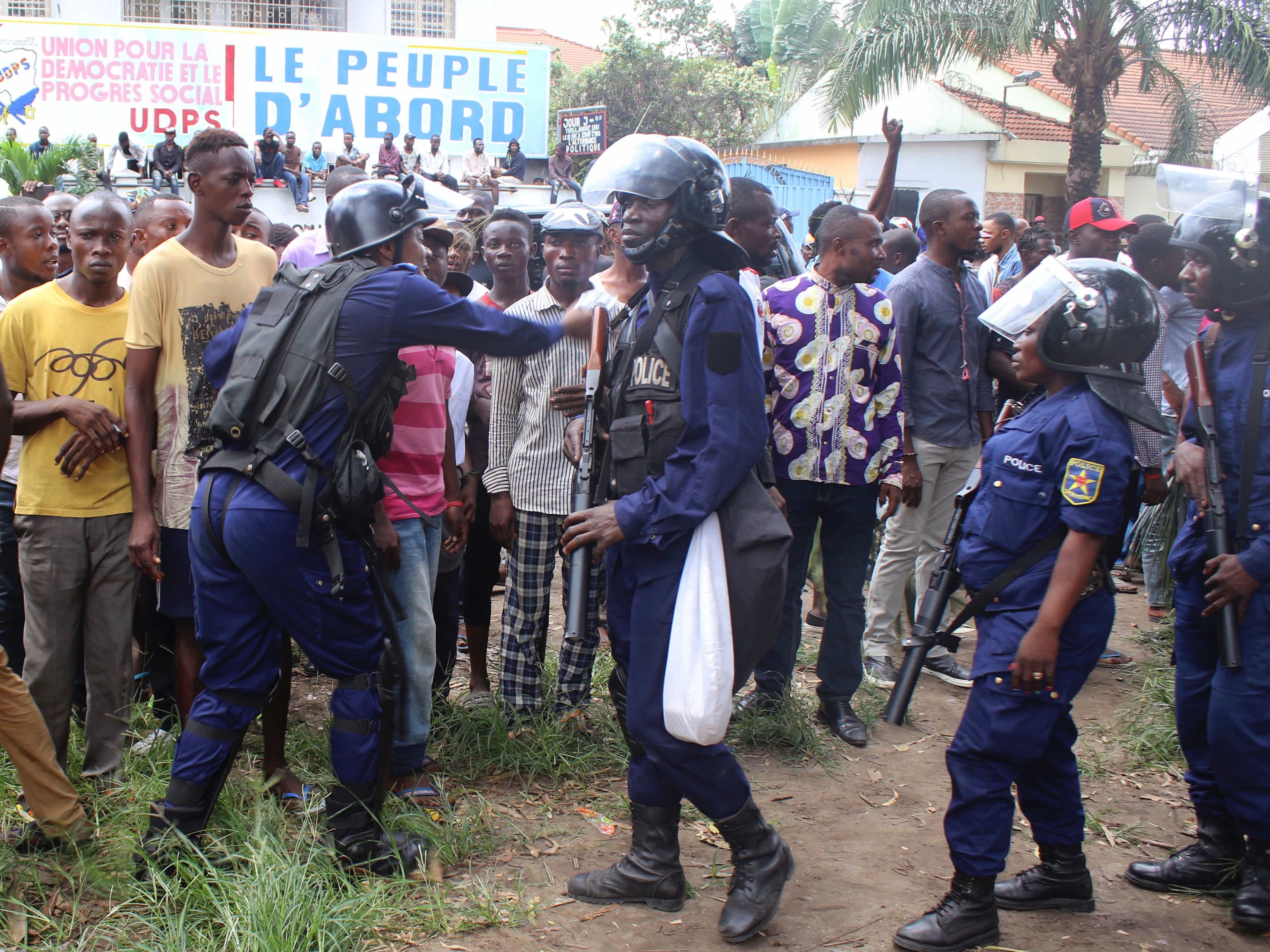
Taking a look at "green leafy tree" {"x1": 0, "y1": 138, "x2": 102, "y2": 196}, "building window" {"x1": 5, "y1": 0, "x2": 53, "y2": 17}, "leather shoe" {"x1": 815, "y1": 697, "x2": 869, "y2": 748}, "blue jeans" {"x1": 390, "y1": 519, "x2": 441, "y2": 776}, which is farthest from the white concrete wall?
"blue jeans" {"x1": 390, "y1": 519, "x2": 441, "y2": 776}

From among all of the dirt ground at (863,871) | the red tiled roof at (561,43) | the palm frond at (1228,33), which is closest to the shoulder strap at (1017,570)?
the dirt ground at (863,871)

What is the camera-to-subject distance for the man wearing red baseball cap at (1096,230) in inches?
251

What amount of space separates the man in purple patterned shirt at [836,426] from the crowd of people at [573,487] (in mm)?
16

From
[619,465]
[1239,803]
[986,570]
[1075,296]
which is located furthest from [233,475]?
[1239,803]

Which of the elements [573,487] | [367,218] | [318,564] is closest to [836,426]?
[573,487]

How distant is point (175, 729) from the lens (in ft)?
13.8

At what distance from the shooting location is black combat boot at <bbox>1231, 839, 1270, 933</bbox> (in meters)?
3.32

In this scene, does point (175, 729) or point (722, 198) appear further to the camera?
point (175, 729)

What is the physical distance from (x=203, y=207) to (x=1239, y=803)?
13.0 feet

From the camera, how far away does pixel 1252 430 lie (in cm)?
338

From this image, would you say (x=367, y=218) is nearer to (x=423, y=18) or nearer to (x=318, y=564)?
(x=318, y=564)

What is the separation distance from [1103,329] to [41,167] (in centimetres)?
1656

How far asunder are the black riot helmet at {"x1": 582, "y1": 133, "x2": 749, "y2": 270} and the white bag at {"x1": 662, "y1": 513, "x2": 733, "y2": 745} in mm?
806

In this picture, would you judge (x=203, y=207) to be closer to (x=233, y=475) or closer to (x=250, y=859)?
(x=233, y=475)
